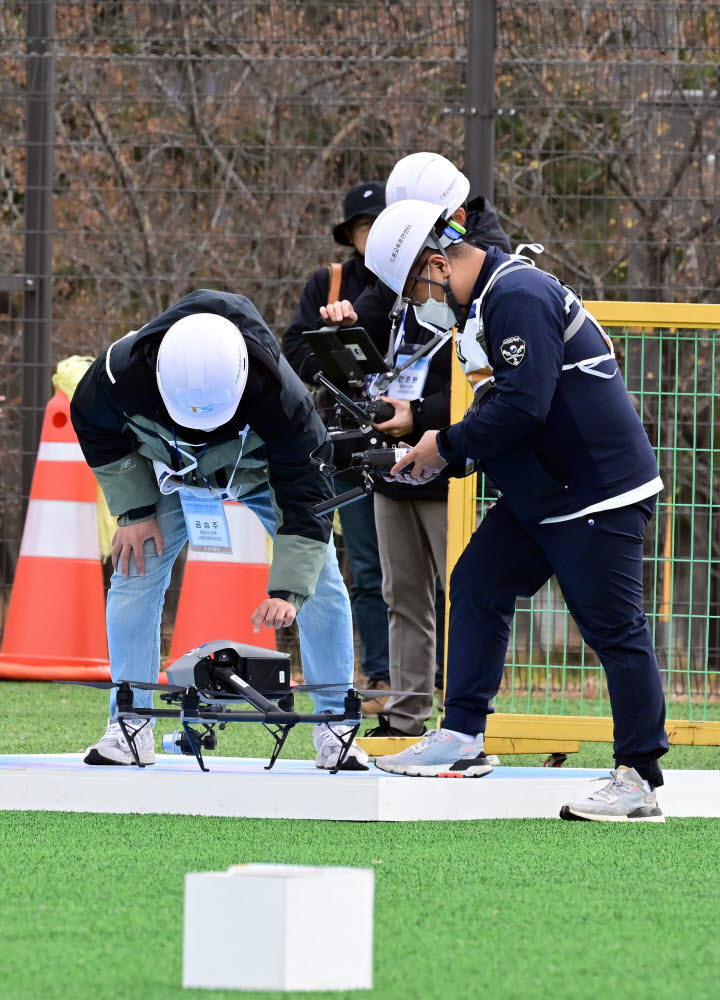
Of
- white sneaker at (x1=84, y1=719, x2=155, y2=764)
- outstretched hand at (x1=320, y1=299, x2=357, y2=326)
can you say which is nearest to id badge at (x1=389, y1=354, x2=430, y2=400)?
outstretched hand at (x1=320, y1=299, x2=357, y2=326)

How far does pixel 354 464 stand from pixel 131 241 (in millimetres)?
3592

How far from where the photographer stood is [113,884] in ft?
11.6

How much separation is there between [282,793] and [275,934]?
192 centimetres

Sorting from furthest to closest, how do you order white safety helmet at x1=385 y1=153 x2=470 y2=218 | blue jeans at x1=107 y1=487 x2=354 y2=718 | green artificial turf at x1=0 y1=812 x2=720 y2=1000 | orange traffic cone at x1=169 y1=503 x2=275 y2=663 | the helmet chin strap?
orange traffic cone at x1=169 y1=503 x2=275 y2=663 → white safety helmet at x1=385 y1=153 x2=470 y2=218 → blue jeans at x1=107 y1=487 x2=354 y2=718 → the helmet chin strap → green artificial turf at x1=0 y1=812 x2=720 y2=1000

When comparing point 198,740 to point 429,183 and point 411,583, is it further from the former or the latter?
point 429,183

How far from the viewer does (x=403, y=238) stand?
457cm

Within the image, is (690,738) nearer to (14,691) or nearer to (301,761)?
(301,761)

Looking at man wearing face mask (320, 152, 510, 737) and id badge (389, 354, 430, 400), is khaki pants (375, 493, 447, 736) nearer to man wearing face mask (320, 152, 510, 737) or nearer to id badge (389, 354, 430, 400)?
man wearing face mask (320, 152, 510, 737)

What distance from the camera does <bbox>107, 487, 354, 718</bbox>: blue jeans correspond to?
506cm

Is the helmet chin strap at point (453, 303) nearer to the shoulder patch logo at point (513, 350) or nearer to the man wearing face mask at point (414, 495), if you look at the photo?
the shoulder patch logo at point (513, 350)

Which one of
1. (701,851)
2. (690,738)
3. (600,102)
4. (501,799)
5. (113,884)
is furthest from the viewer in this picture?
(600,102)

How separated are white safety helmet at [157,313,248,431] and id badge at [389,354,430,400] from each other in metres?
1.29

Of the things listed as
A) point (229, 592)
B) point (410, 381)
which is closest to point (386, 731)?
point (410, 381)

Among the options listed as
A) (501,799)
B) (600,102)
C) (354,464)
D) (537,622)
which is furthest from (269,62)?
(501,799)
